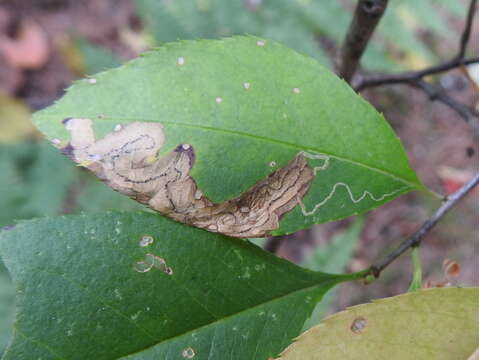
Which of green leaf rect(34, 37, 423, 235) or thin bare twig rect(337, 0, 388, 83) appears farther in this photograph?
thin bare twig rect(337, 0, 388, 83)

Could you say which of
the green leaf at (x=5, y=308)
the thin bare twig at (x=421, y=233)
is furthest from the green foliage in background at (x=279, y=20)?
the thin bare twig at (x=421, y=233)

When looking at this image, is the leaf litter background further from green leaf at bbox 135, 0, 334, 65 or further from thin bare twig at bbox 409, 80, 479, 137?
thin bare twig at bbox 409, 80, 479, 137

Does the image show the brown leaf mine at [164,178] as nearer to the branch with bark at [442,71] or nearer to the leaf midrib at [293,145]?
the leaf midrib at [293,145]

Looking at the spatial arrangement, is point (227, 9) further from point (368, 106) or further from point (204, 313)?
point (204, 313)

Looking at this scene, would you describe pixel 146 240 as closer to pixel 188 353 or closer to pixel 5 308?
pixel 188 353

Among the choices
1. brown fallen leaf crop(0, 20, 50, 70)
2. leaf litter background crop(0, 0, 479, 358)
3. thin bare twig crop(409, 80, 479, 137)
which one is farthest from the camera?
brown fallen leaf crop(0, 20, 50, 70)

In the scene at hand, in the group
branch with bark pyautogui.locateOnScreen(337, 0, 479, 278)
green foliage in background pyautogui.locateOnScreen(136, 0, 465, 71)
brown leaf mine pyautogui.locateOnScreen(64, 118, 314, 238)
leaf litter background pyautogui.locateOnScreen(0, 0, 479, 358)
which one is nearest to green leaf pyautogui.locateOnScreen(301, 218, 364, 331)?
leaf litter background pyautogui.locateOnScreen(0, 0, 479, 358)
